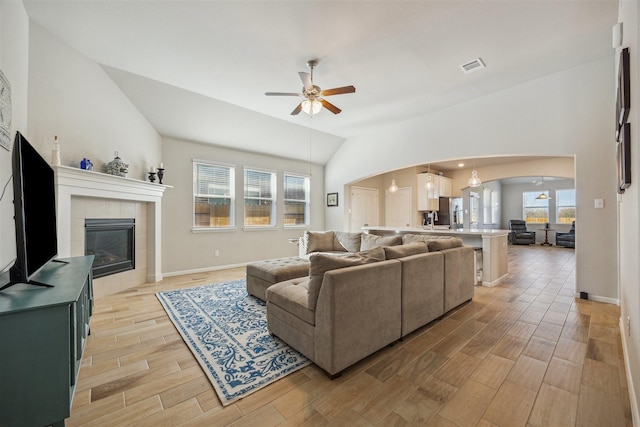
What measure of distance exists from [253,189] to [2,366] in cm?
519

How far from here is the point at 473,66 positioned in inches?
138

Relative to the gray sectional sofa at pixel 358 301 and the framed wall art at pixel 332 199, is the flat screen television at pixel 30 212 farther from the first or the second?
the framed wall art at pixel 332 199

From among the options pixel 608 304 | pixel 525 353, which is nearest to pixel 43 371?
pixel 525 353

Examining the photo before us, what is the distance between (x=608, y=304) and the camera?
3.40 meters

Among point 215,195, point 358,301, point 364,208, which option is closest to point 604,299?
point 358,301

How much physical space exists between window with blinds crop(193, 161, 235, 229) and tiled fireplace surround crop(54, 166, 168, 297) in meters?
0.85

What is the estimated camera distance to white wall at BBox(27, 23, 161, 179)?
278cm

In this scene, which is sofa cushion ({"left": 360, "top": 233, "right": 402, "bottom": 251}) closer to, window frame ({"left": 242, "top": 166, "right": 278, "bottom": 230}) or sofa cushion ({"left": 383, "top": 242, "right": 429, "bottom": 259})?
sofa cushion ({"left": 383, "top": 242, "right": 429, "bottom": 259})

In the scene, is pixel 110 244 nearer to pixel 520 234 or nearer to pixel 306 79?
pixel 306 79

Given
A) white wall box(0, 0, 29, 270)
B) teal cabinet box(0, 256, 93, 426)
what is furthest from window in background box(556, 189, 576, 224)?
white wall box(0, 0, 29, 270)

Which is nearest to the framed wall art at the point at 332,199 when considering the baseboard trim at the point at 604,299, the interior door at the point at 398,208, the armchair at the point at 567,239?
the interior door at the point at 398,208

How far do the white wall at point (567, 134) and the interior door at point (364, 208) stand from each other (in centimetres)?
275

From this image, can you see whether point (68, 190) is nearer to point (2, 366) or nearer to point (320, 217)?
point (2, 366)

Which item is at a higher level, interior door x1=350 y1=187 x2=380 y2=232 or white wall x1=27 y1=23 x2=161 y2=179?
white wall x1=27 y1=23 x2=161 y2=179
